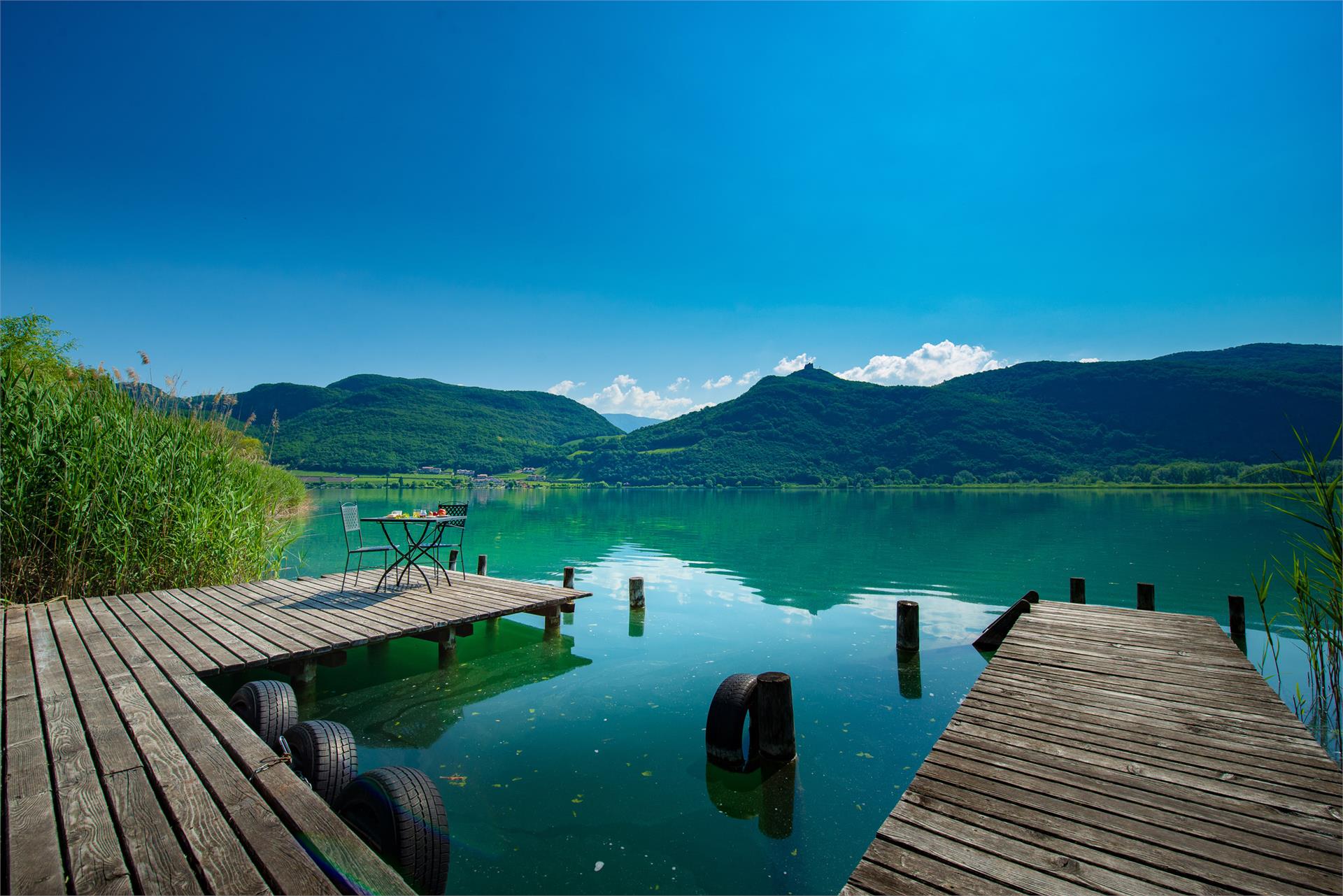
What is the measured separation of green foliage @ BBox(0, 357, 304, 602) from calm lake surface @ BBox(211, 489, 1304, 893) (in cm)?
236

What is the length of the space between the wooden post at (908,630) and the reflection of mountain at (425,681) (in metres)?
4.20

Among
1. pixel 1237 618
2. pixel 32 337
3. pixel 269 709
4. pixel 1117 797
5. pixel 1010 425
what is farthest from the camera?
pixel 1010 425

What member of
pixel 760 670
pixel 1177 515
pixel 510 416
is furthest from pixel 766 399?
pixel 760 670

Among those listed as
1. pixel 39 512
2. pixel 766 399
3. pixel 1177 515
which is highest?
pixel 766 399

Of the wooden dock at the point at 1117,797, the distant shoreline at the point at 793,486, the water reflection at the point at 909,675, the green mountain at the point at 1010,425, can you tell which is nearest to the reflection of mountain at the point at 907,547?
the water reflection at the point at 909,675

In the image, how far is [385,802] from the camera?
10.7 feet

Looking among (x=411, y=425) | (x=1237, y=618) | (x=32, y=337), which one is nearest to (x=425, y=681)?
(x=1237, y=618)

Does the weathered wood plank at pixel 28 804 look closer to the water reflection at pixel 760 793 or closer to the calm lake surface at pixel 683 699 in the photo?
the calm lake surface at pixel 683 699

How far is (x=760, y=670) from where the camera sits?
25.9 feet

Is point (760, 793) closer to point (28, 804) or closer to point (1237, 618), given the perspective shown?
point (28, 804)

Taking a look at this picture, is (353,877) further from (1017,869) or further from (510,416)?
(510,416)

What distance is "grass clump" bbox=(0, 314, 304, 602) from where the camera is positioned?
6938 millimetres

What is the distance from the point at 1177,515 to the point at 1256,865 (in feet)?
136

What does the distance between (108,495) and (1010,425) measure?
124 meters
